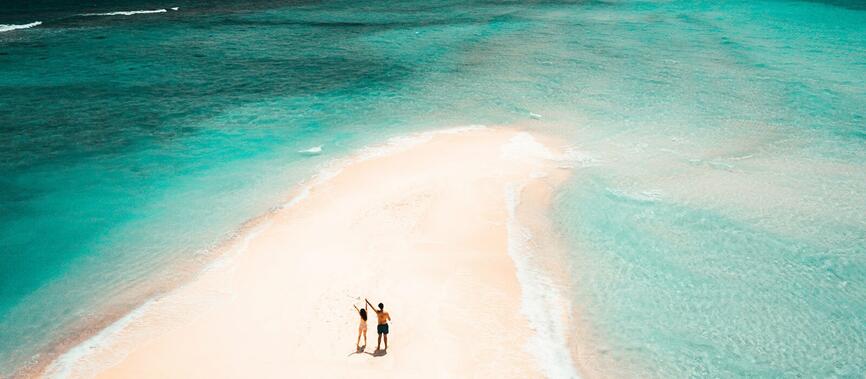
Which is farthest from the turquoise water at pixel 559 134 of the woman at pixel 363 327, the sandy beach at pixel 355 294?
the woman at pixel 363 327

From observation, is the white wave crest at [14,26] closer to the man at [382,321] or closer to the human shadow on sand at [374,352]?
the human shadow on sand at [374,352]

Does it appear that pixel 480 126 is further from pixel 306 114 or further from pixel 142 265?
pixel 142 265

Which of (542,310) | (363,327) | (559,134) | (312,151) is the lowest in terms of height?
(542,310)

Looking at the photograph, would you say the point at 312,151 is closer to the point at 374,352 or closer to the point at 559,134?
the point at 559,134

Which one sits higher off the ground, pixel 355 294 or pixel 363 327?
pixel 363 327

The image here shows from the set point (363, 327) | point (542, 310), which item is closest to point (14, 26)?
point (363, 327)

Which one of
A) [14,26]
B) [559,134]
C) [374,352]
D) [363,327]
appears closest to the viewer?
[363,327]

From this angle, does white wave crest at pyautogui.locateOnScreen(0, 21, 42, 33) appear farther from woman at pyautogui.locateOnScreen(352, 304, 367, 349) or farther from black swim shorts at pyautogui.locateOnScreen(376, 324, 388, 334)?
black swim shorts at pyautogui.locateOnScreen(376, 324, 388, 334)
